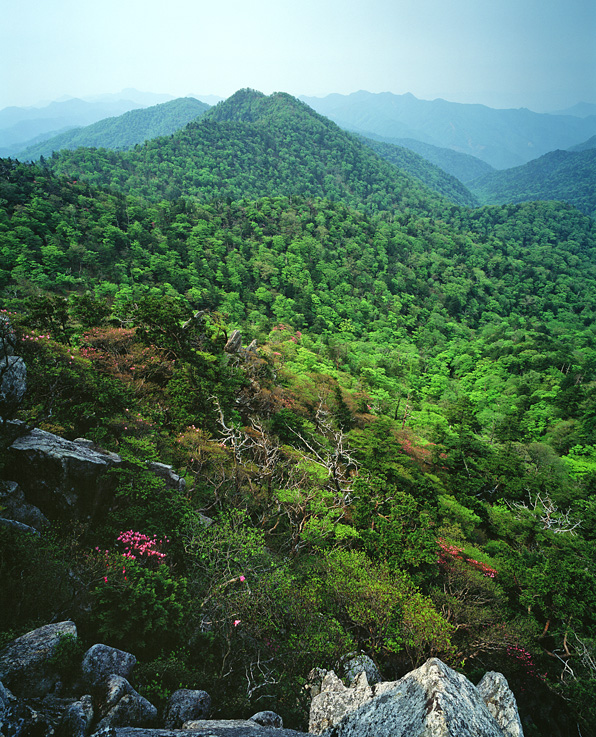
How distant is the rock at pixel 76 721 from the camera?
13.6 ft

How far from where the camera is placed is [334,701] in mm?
7031

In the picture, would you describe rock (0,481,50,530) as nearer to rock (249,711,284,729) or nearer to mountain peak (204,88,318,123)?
rock (249,711,284,729)

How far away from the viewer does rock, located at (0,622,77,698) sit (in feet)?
15.4

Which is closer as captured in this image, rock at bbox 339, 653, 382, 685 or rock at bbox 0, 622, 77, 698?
rock at bbox 0, 622, 77, 698

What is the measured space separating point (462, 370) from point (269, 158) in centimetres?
11713

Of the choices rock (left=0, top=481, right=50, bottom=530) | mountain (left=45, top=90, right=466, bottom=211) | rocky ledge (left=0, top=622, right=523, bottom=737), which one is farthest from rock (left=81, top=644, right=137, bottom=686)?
mountain (left=45, top=90, right=466, bottom=211)

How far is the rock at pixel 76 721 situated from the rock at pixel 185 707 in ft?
4.68

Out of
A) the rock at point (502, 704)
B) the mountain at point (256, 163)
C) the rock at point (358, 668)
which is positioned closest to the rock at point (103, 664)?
the rock at point (358, 668)

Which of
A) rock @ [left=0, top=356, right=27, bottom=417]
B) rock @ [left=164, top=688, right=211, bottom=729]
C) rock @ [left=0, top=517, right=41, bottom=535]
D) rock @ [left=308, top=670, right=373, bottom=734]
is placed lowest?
rock @ [left=308, top=670, right=373, bottom=734]

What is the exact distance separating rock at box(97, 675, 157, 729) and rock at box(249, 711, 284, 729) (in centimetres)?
183

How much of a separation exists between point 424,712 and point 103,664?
Result: 4846mm

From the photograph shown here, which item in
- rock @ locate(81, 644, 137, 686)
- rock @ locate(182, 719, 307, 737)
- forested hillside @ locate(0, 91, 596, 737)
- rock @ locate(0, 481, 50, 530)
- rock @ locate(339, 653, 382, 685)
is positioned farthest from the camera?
rock @ locate(339, 653, 382, 685)

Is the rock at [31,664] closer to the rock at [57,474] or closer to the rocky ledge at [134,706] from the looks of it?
the rocky ledge at [134,706]

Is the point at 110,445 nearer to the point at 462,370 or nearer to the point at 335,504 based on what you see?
the point at 335,504
